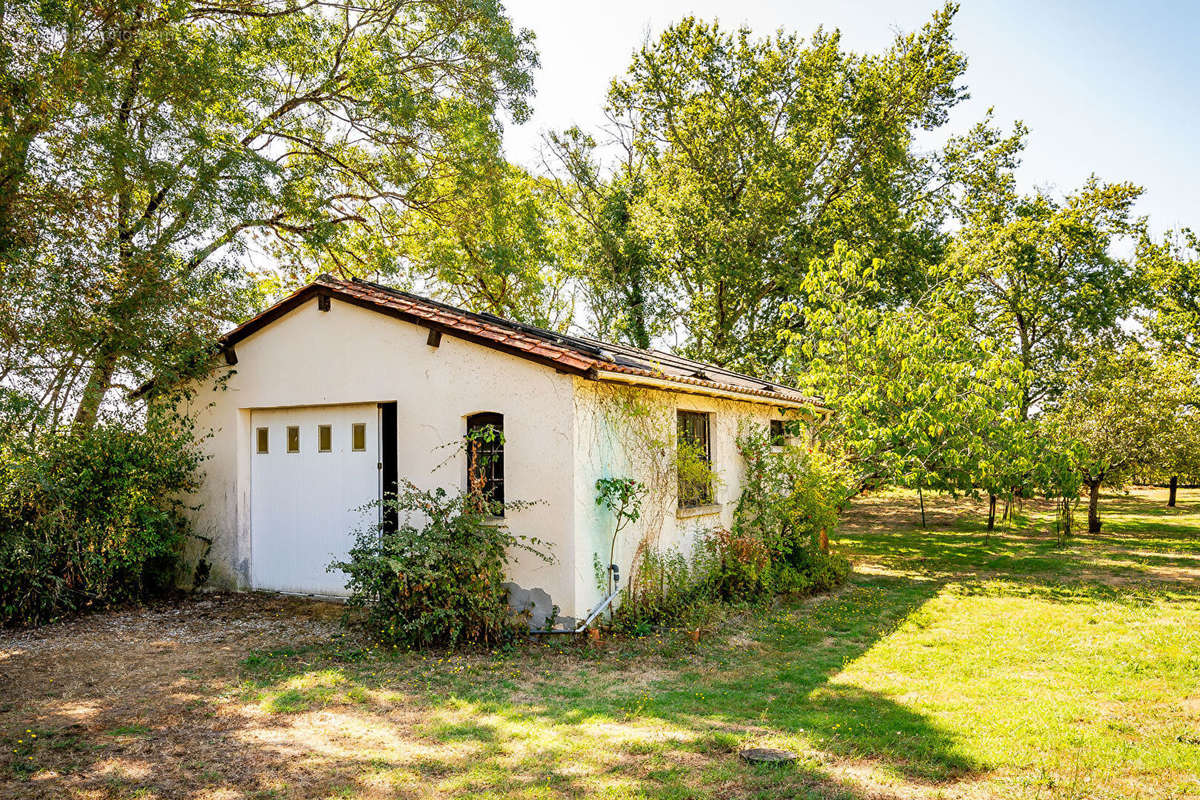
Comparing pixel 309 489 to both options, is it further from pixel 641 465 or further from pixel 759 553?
pixel 759 553

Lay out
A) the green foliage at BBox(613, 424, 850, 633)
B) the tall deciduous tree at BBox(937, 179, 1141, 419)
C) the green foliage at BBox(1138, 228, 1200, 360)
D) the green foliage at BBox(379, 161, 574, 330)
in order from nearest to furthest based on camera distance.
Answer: the green foliage at BBox(613, 424, 850, 633)
the green foliage at BBox(379, 161, 574, 330)
the tall deciduous tree at BBox(937, 179, 1141, 419)
the green foliage at BBox(1138, 228, 1200, 360)

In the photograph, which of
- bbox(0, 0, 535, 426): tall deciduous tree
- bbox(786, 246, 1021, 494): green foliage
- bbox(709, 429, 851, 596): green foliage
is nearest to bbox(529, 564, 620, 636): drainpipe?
bbox(709, 429, 851, 596): green foliage

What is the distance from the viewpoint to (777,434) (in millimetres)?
13312

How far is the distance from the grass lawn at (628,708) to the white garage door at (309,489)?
1.96ft

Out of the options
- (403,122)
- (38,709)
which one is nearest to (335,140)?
(403,122)

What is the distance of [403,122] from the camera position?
45.6 feet

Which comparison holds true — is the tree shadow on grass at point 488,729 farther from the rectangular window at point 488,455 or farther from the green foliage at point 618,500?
the rectangular window at point 488,455

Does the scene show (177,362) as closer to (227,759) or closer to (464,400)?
(464,400)

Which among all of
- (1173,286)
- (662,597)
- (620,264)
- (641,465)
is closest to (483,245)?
(620,264)

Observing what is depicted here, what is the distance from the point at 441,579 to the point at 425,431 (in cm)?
219

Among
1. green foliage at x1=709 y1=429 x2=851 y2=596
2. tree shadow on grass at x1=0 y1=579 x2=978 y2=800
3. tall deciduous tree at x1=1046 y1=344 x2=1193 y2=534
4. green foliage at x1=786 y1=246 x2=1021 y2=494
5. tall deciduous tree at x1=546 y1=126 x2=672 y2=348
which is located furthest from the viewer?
tall deciduous tree at x1=546 y1=126 x2=672 y2=348

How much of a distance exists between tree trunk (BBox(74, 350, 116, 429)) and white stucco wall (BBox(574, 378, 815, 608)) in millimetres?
6821

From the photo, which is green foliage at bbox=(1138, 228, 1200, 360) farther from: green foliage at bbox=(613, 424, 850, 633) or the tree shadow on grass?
the tree shadow on grass

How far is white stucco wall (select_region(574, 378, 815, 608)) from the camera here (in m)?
8.04
